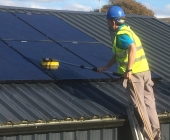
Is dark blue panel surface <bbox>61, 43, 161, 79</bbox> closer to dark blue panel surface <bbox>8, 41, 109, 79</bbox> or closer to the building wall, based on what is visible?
dark blue panel surface <bbox>8, 41, 109, 79</bbox>

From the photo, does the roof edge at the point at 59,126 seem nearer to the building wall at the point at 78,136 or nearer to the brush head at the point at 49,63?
the building wall at the point at 78,136

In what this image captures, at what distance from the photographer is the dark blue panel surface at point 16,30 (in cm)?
1030

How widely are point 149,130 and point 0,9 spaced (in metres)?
5.11

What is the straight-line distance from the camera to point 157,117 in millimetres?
8625

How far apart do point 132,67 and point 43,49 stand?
2.18 meters

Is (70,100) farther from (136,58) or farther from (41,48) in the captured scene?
(41,48)

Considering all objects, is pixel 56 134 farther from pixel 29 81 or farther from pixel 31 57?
pixel 31 57

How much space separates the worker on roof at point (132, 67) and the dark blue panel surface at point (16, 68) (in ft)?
4.46

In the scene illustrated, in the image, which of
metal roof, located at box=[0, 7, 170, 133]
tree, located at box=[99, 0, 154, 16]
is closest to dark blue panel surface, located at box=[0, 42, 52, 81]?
metal roof, located at box=[0, 7, 170, 133]

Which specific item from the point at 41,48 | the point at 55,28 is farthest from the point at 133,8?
the point at 41,48

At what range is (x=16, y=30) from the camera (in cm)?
1059

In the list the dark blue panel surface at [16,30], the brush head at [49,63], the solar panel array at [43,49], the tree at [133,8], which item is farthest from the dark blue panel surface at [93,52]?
the tree at [133,8]

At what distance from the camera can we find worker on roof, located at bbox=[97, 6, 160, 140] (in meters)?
8.40

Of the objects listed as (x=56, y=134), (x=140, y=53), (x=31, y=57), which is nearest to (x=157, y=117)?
(x=140, y=53)
